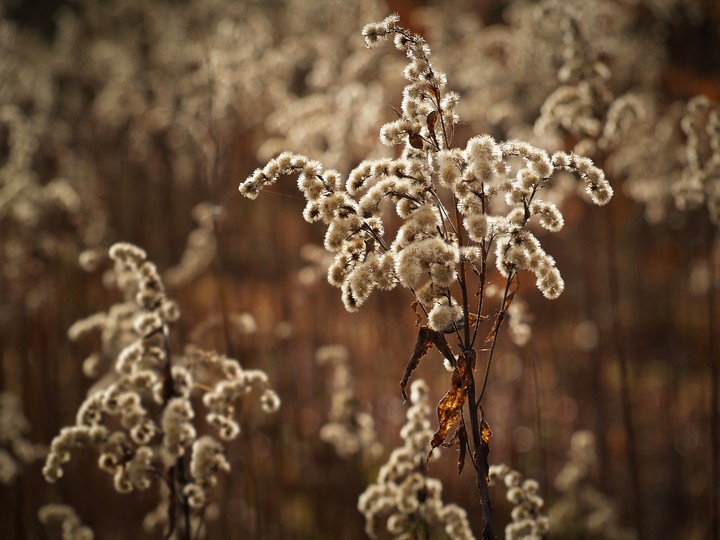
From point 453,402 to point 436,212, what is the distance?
58cm

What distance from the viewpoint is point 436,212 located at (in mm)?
2215

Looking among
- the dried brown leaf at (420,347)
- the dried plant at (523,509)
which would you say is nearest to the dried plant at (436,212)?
the dried brown leaf at (420,347)

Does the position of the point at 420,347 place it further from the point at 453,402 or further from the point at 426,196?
the point at 426,196

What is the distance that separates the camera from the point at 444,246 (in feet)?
6.88

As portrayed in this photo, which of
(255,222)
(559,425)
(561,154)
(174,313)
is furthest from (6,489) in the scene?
(255,222)

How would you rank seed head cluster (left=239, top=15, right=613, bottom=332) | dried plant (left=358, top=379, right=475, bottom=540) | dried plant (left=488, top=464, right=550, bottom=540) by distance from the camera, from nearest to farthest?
1. seed head cluster (left=239, top=15, right=613, bottom=332)
2. dried plant (left=488, top=464, right=550, bottom=540)
3. dried plant (left=358, top=379, right=475, bottom=540)

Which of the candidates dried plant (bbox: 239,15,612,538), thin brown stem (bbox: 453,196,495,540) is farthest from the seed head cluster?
thin brown stem (bbox: 453,196,495,540)

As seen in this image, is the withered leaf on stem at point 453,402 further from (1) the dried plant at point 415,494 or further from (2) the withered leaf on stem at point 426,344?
(1) the dried plant at point 415,494

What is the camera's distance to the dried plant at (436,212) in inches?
86.7

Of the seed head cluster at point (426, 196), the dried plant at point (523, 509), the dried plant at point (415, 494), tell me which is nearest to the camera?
the seed head cluster at point (426, 196)

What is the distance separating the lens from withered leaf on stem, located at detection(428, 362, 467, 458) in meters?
2.24

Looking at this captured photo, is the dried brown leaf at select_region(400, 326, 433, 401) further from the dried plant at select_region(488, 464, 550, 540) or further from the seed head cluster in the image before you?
the dried plant at select_region(488, 464, 550, 540)

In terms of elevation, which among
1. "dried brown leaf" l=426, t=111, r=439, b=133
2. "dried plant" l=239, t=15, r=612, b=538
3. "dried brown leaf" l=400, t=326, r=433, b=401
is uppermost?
"dried brown leaf" l=426, t=111, r=439, b=133

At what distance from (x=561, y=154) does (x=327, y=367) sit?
6.16 m
